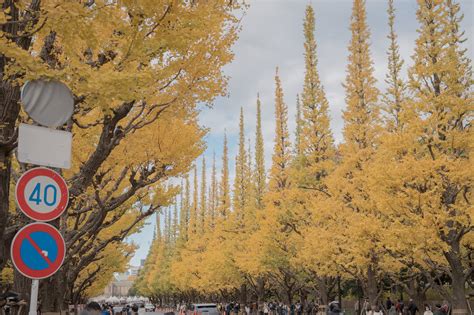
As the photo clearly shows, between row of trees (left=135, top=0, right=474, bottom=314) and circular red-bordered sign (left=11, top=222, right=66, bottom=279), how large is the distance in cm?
1281

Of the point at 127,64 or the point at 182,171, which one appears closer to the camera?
the point at 127,64

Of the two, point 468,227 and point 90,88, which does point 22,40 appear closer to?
point 90,88

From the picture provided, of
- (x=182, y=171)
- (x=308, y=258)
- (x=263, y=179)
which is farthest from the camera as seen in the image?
(x=263, y=179)

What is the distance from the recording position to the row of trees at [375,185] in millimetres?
15812

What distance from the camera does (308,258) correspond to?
2367 centimetres

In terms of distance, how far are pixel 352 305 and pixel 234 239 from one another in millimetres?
9731

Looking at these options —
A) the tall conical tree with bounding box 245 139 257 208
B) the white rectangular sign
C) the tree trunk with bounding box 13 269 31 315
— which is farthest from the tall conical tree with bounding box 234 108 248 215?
the white rectangular sign

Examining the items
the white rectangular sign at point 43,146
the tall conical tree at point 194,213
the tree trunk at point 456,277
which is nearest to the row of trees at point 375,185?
the tree trunk at point 456,277

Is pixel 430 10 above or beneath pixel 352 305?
above

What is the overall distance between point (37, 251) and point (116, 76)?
2.67m

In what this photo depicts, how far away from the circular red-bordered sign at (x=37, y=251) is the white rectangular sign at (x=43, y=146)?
52cm

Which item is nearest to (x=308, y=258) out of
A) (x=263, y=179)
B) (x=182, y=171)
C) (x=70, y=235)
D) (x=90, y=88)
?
(x=182, y=171)

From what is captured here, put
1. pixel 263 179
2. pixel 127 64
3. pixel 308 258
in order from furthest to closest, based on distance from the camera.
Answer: pixel 263 179 < pixel 308 258 < pixel 127 64

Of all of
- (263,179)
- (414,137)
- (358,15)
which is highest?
(358,15)
